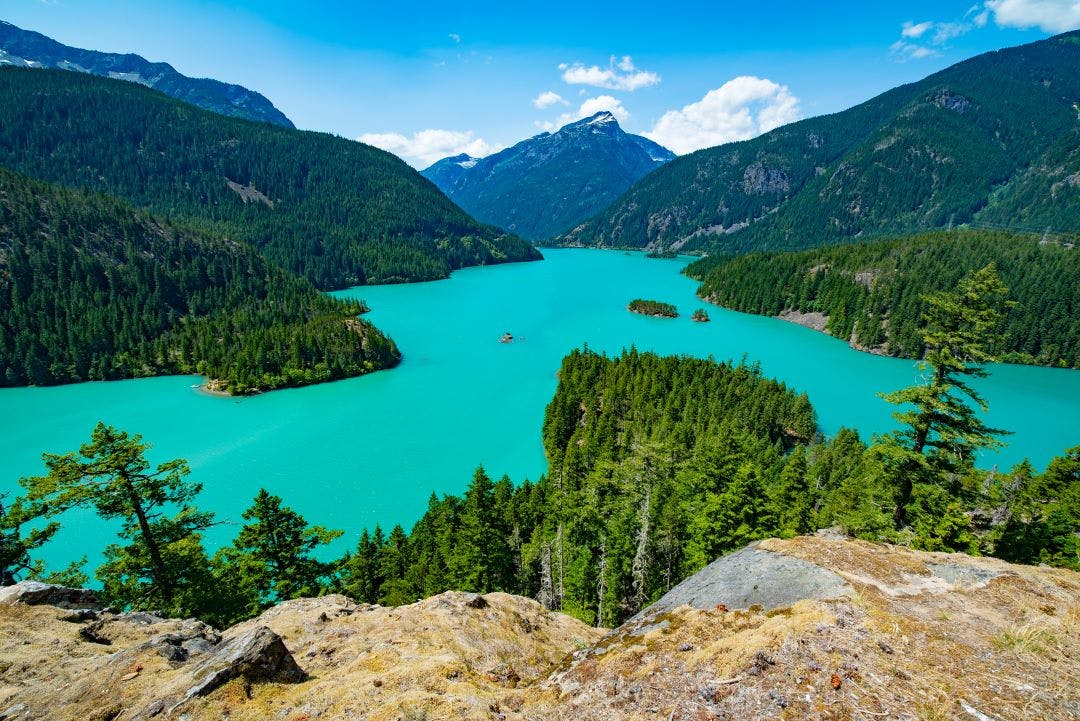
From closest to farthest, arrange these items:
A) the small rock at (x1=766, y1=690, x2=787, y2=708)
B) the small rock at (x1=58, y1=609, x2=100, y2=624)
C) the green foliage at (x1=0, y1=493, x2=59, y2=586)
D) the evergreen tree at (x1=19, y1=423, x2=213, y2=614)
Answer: the small rock at (x1=766, y1=690, x2=787, y2=708)
the small rock at (x1=58, y1=609, x2=100, y2=624)
the green foliage at (x1=0, y1=493, x2=59, y2=586)
the evergreen tree at (x1=19, y1=423, x2=213, y2=614)

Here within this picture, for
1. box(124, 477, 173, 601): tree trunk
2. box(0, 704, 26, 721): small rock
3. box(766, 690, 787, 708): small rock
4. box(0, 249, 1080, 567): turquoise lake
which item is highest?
box(766, 690, 787, 708): small rock

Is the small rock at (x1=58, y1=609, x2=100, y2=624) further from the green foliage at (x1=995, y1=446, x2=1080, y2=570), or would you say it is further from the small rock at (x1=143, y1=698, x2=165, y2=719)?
the green foliage at (x1=995, y1=446, x2=1080, y2=570)

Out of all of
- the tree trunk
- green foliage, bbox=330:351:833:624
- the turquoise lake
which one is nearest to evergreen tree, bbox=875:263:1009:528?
green foliage, bbox=330:351:833:624

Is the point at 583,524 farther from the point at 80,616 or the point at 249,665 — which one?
the point at 249,665

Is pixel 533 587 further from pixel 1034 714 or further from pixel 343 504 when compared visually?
pixel 1034 714

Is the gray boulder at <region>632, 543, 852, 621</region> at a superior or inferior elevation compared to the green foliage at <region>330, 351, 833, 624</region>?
superior

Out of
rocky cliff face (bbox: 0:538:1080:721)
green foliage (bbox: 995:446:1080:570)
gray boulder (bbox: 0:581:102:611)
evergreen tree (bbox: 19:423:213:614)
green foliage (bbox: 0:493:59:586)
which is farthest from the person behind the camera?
green foliage (bbox: 995:446:1080:570)
